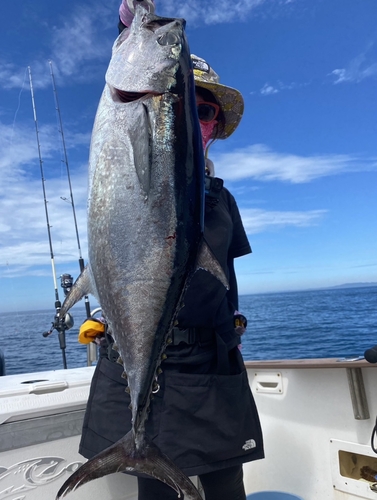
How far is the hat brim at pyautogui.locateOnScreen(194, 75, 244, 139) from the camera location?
93.5 inches

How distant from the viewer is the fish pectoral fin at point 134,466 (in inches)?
61.2

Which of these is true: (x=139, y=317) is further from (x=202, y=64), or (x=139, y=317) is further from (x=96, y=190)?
(x=202, y=64)

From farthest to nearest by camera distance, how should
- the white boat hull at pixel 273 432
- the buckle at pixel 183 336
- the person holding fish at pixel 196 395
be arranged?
the white boat hull at pixel 273 432, the buckle at pixel 183 336, the person holding fish at pixel 196 395

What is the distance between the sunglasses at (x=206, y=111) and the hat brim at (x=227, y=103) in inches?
2.2

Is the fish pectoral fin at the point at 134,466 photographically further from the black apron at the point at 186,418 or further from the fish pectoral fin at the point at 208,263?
the fish pectoral fin at the point at 208,263

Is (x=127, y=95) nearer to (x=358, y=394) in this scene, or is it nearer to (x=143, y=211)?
(x=143, y=211)

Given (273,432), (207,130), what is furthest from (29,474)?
(207,130)

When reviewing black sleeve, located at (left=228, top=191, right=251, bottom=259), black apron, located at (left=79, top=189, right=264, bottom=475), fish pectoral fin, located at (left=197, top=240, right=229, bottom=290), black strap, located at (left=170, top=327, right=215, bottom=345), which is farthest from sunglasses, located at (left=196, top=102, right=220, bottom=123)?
black strap, located at (left=170, top=327, right=215, bottom=345)

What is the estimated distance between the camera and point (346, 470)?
3.08m

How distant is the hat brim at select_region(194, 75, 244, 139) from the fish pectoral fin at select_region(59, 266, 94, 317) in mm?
1385

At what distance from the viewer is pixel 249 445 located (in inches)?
78.2

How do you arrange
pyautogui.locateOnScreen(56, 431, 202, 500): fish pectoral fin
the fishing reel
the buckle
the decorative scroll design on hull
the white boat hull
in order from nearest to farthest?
pyautogui.locateOnScreen(56, 431, 202, 500): fish pectoral fin, the buckle, the decorative scroll design on hull, the white boat hull, the fishing reel

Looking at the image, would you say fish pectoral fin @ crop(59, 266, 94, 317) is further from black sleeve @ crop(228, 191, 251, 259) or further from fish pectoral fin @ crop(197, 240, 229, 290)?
black sleeve @ crop(228, 191, 251, 259)

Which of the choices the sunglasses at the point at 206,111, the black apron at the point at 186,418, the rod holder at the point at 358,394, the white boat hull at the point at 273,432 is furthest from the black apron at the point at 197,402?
the rod holder at the point at 358,394
